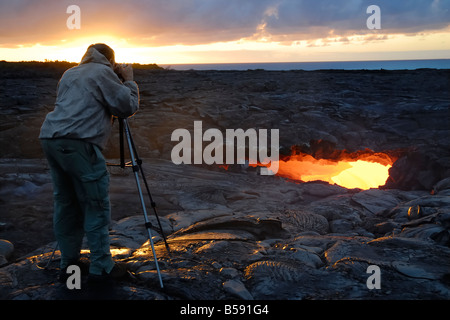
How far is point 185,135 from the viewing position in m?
13.5

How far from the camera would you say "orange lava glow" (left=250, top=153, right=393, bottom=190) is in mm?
13539

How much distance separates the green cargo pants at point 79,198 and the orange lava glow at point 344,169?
32.8 ft

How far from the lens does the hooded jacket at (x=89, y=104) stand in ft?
10.5

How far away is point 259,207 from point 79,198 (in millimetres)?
5379

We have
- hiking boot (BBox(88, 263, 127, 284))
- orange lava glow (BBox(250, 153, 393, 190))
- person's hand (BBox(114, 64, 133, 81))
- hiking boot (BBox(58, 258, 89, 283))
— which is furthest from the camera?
orange lava glow (BBox(250, 153, 393, 190))

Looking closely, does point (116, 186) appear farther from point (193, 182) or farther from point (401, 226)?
point (401, 226)

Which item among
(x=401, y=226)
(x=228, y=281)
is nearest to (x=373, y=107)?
(x=401, y=226)

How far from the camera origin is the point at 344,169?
1476 centimetres

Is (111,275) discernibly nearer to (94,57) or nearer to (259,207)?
(94,57)
